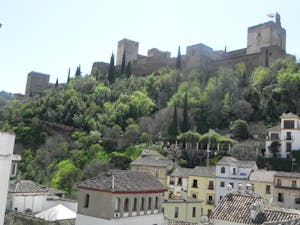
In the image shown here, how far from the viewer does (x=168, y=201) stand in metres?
40.2

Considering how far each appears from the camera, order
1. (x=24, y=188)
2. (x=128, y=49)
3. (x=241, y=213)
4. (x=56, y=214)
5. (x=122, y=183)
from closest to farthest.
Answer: (x=241, y=213) < (x=122, y=183) < (x=56, y=214) < (x=24, y=188) < (x=128, y=49)

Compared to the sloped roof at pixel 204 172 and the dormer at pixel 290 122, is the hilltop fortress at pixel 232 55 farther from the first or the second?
the sloped roof at pixel 204 172

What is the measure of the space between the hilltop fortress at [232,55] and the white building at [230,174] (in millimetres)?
50997

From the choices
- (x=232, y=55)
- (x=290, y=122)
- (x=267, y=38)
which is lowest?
(x=290, y=122)

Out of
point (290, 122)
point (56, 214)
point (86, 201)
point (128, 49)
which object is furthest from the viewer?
point (128, 49)

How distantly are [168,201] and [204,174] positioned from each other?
1072 centimetres

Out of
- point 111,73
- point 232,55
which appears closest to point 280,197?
point 232,55

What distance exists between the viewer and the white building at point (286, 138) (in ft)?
185

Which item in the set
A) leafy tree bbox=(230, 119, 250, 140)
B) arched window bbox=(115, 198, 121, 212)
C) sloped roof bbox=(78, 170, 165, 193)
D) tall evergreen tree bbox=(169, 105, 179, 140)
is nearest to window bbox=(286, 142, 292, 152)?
leafy tree bbox=(230, 119, 250, 140)

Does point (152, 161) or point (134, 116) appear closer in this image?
point (152, 161)

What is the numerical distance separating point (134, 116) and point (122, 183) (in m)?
63.3

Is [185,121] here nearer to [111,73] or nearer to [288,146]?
[288,146]

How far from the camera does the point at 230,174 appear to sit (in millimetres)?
48281

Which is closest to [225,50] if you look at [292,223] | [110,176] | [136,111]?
[136,111]
